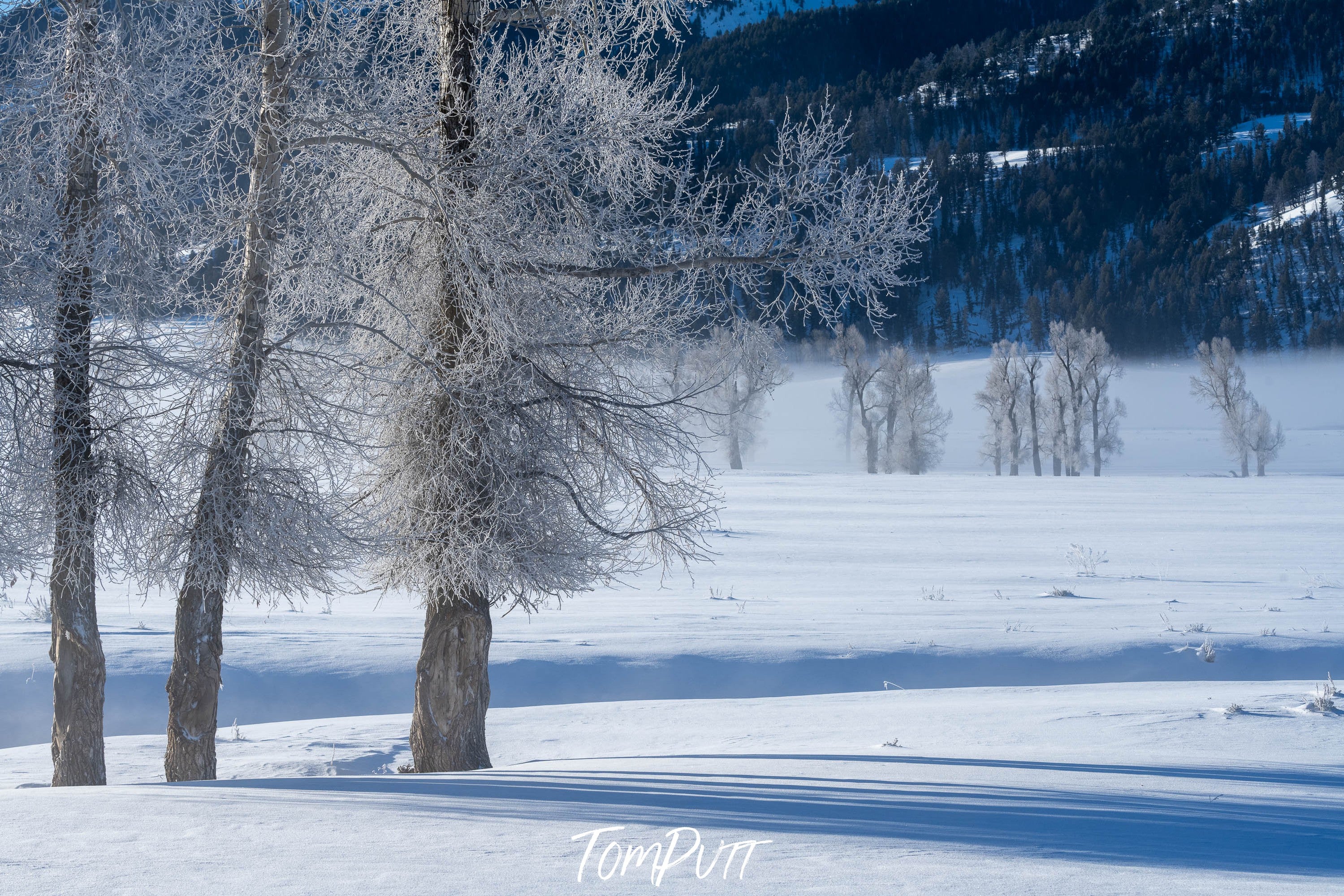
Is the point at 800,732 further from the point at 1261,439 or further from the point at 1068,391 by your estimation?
the point at 1261,439

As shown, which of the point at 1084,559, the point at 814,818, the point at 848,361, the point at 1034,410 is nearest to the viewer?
the point at 814,818

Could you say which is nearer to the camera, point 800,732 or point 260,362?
point 260,362

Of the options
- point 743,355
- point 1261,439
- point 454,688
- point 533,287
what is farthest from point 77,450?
point 1261,439

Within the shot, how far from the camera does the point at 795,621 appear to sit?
1474cm

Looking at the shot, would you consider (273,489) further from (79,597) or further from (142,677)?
(142,677)

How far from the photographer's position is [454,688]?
8.17 metres

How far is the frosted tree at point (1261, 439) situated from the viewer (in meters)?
71.1

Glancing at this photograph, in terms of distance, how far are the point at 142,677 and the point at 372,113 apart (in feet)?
24.9

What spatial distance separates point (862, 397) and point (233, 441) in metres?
61.4

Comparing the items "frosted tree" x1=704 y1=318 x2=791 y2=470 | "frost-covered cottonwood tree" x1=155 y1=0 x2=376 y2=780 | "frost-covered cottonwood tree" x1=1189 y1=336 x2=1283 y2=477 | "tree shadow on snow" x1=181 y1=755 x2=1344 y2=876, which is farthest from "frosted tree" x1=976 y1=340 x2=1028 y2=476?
"tree shadow on snow" x1=181 y1=755 x2=1344 y2=876

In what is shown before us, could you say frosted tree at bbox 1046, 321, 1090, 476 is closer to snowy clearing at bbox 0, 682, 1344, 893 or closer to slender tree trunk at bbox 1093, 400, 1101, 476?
slender tree trunk at bbox 1093, 400, 1101, 476

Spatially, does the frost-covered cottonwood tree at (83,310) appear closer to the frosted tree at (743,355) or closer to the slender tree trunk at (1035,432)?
the frosted tree at (743,355)

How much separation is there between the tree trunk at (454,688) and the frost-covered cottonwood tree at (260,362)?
1.02 meters

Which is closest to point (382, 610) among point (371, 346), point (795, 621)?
point (795, 621)
